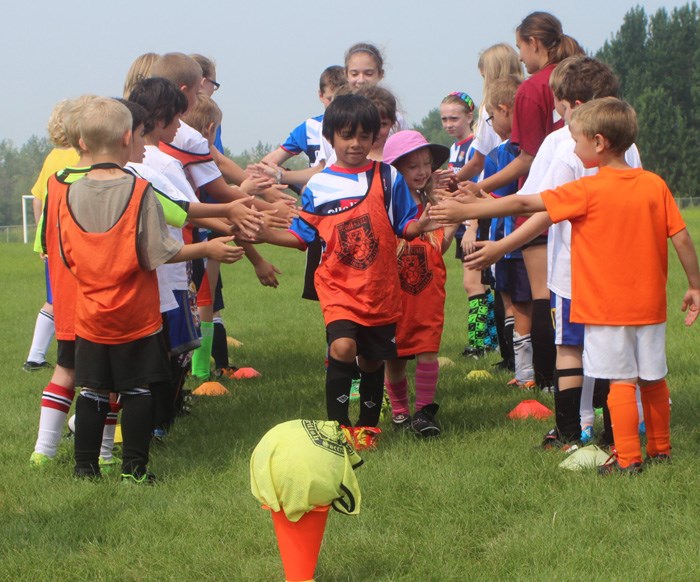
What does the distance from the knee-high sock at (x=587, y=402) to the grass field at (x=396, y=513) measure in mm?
279

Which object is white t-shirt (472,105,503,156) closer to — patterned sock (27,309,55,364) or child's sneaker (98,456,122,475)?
child's sneaker (98,456,122,475)

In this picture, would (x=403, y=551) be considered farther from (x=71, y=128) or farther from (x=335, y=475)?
(x=71, y=128)

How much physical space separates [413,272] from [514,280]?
165 cm

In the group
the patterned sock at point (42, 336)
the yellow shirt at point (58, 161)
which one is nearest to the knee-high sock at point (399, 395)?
the yellow shirt at point (58, 161)

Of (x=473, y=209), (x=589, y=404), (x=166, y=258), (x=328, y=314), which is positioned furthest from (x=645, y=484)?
(x=166, y=258)

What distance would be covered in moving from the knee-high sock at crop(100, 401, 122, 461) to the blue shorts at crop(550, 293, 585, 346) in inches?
93.8

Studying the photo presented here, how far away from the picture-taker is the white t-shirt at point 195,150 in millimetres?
6660

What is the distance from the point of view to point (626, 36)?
92.6 metres

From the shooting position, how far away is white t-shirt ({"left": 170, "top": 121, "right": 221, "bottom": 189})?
262 inches

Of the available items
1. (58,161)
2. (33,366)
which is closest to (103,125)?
(58,161)

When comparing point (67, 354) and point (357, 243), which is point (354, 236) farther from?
point (67, 354)

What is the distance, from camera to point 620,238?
4969 millimetres

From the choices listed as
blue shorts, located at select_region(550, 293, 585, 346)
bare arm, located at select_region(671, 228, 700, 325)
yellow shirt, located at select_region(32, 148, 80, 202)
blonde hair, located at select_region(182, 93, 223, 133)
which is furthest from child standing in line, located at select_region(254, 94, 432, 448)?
yellow shirt, located at select_region(32, 148, 80, 202)

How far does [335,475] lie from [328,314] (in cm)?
214
